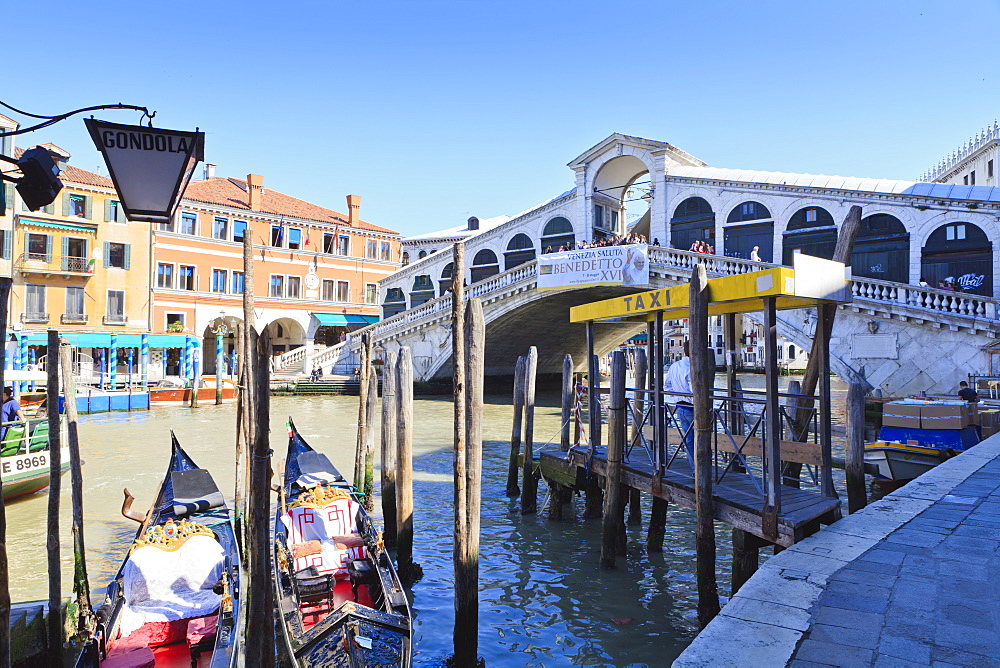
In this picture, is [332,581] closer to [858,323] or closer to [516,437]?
[516,437]

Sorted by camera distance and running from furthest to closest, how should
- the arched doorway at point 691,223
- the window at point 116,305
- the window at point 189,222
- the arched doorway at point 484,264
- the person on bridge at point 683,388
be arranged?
the arched doorway at point 484,264
the window at point 189,222
the window at point 116,305
the arched doorway at point 691,223
the person on bridge at point 683,388

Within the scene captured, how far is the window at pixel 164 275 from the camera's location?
79.2ft

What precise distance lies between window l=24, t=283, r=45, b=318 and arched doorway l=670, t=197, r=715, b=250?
19.7m

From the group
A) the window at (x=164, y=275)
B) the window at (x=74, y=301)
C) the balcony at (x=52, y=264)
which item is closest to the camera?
the balcony at (x=52, y=264)

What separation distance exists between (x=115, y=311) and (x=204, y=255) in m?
3.87

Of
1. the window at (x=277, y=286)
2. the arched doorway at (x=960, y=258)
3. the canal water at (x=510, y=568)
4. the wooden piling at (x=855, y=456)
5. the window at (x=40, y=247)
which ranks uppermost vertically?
the window at (x=40, y=247)

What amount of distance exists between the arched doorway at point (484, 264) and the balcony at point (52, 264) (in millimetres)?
12960

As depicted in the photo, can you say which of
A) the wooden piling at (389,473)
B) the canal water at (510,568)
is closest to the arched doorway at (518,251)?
the canal water at (510,568)

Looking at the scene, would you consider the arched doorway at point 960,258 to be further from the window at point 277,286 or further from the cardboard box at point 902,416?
the window at point 277,286

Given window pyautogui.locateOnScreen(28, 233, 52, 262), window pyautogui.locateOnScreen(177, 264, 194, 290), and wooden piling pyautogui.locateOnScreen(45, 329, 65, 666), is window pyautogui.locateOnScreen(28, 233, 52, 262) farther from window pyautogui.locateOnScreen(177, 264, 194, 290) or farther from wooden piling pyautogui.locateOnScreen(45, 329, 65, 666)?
wooden piling pyautogui.locateOnScreen(45, 329, 65, 666)

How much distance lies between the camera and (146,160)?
3.55 meters

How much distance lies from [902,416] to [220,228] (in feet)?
78.5

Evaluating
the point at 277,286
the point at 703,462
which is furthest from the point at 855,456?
the point at 277,286

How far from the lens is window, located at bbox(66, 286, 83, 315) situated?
861 inches
